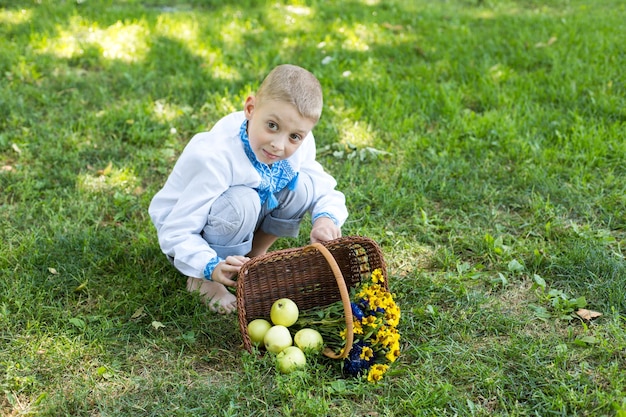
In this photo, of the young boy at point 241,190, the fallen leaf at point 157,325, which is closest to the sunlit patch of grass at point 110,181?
the young boy at point 241,190

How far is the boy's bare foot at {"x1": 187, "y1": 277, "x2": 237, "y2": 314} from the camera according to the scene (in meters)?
2.84

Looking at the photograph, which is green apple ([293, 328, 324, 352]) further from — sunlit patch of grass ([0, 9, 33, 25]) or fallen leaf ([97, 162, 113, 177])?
sunlit patch of grass ([0, 9, 33, 25])

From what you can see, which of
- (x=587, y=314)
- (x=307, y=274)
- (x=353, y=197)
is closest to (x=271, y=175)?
(x=307, y=274)

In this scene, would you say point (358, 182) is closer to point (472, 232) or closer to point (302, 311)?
point (472, 232)

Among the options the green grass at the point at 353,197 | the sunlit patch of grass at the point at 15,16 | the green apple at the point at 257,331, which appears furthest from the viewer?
the sunlit patch of grass at the point at 15,16

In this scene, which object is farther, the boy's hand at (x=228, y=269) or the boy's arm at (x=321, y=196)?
the boy's arm at (x=321, y=196)

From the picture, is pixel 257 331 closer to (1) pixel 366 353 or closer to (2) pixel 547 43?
(1) pixel 366 353

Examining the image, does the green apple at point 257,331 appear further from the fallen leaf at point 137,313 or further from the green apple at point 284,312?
the fallen leaf at point 137,313

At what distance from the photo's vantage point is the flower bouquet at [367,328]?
250cm

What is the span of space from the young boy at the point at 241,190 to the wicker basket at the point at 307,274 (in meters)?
0.11

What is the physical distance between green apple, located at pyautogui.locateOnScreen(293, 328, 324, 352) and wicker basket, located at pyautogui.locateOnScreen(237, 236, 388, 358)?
0.15ft

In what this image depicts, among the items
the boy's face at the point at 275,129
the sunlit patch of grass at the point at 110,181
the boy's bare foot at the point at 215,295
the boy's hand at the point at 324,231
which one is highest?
the boy's face at the point at 275,129

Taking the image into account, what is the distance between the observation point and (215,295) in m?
2.89

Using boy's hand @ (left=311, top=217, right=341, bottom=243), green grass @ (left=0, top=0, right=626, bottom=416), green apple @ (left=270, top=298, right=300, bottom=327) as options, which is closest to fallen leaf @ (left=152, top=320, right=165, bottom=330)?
green grass @ (left=0, top=0, right=626, bottom=416)
